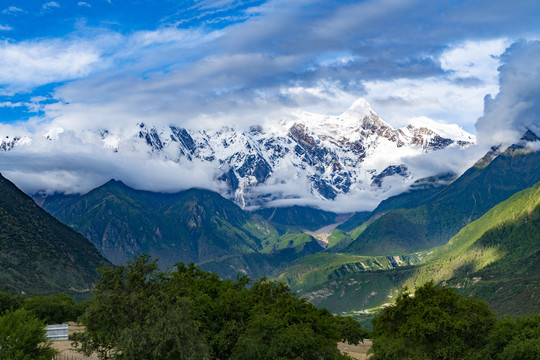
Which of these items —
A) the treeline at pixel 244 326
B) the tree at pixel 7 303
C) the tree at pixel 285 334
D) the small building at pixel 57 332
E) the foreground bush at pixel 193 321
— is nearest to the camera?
the treeline at pixel 244 326

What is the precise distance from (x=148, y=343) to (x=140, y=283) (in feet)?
33.0

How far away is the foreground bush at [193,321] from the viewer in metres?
82.2

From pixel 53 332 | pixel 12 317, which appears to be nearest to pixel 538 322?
pixel 12 317

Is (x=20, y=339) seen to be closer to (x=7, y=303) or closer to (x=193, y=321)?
(x=193, y=321)

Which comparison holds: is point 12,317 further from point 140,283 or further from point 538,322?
point 538,322

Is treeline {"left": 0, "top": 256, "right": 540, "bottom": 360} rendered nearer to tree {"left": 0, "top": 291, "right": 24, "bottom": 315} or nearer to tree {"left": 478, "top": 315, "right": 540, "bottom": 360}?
A: tree {"left": 478, "top": 315, "right": 540, "bottom": 360}

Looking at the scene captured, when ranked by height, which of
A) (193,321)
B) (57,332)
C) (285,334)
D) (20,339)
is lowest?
(285,334)

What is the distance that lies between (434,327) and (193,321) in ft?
137

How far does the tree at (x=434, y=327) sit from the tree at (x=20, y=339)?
56.3 metres

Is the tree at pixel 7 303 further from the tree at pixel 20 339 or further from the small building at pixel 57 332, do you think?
the tree at pixel 20 339

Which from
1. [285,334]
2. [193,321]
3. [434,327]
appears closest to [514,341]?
[434,327]

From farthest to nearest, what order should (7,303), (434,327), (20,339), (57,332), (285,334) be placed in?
(7,303) → (57,332) → (285,334) → (434,327) → (20,339)

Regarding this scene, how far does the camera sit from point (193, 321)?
8688 cm

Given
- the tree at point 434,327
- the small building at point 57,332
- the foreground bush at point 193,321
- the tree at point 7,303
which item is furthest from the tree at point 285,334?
the tree at point 7,303
